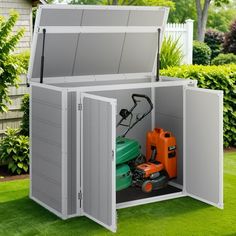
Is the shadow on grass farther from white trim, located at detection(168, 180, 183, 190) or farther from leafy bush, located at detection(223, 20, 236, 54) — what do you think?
leafy bush, located at detection(223, 20, 236, 54)

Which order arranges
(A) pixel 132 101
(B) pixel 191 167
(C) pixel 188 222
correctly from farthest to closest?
1. (A) pixel 132 101
2. (B) pixel 191 167
3. (C) pixel 188 222

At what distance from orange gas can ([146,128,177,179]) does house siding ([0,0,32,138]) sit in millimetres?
2441

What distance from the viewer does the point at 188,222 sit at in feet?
20.9

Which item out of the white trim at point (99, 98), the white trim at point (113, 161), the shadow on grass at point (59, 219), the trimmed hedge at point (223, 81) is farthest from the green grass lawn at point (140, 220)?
the trimmed hedge at point (223, 81)

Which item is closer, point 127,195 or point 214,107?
point 214,107

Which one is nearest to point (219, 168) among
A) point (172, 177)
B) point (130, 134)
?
point (172, 177)

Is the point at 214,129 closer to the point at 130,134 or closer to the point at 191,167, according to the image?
the point at 191,167

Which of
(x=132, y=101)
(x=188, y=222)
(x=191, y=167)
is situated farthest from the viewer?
(x=132, y=101)

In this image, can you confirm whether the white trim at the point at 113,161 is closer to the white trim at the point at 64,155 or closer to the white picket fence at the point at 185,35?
the white trim at the point at 64,155

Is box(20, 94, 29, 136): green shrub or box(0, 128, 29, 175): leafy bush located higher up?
box(20, 94, 29, 136): green shrub

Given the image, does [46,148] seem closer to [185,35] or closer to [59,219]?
A: [59,219]

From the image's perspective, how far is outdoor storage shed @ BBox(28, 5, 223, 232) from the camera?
248 inches

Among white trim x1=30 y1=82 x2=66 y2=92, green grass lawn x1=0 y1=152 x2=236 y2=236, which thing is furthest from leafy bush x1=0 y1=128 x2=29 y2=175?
white trim x1=30 y1=82 x2=66 y2=92

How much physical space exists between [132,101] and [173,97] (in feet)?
1.77
